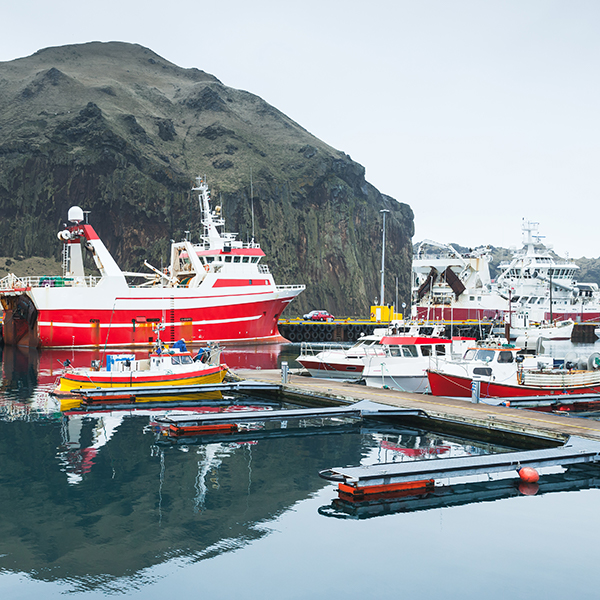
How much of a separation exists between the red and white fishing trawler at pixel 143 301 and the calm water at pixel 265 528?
29.3m

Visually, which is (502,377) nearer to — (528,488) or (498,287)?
(528,488)

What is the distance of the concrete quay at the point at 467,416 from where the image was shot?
1712 cm

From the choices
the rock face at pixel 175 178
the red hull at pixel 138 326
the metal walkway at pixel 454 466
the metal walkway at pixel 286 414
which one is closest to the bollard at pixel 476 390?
the metal walkway at pixel 286 414

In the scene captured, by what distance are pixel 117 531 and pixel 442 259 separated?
6663 cm

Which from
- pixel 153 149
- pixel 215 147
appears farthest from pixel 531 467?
pixel 215 147

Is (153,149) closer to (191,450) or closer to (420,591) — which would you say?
(191,450)

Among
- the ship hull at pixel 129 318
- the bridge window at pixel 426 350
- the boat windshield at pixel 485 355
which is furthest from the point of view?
the ship hull at pixel 129 318

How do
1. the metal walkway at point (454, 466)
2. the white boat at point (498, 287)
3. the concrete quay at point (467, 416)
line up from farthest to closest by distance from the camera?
the white boat at point (498, 287) → the concrete quay at point (467, 416) → the metal walkway at point (454, 466)

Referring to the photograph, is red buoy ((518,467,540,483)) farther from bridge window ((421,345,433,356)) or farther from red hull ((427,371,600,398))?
bridge window ((421,345,433,356))

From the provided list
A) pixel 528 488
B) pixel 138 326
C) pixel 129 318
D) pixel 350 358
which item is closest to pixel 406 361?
pixel 350 358

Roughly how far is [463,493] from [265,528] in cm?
479

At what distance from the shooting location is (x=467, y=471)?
13.4 meters

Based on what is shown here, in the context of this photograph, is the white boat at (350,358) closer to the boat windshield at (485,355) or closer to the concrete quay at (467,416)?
the concrete quay at (467,416)

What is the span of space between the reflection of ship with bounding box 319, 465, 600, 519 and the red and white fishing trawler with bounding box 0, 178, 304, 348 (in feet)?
108
